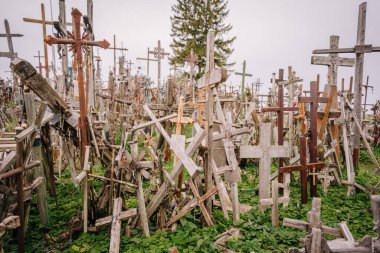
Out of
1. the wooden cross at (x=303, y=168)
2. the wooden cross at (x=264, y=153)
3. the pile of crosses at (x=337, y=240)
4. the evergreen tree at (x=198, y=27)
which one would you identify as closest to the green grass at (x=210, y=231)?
the wooden cross at (x=303, y=168)

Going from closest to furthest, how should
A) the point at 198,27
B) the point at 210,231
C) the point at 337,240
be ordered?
the point at 337,240 < the point at 210,231 < the point at 198,27

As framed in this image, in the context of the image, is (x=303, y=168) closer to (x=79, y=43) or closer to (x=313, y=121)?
(x=313, y=121)

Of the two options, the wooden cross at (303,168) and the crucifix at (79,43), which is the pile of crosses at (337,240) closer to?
the wooden cross at (303,168)

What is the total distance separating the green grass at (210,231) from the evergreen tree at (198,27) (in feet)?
72.1

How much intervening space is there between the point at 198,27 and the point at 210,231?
25.3 meters

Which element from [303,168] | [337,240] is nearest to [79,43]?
[337,240]

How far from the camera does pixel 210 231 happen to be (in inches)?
177

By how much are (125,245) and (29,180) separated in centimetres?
226

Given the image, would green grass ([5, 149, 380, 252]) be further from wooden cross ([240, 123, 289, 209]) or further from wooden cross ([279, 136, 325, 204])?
wooden cross ([240, 123, 289, 209])

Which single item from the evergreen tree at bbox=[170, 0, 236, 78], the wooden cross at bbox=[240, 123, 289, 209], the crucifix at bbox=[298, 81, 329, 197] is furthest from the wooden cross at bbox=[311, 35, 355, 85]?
the evergreen tree at bbox=[170, 0, 236, 78]

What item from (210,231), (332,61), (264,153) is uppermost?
(332,61)

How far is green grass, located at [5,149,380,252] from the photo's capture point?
4.07 m

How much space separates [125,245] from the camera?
416cm

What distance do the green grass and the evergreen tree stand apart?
72.1 feet
